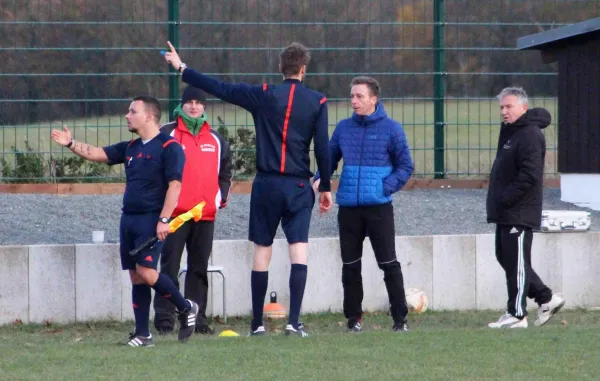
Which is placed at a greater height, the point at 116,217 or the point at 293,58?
the point at 293,58

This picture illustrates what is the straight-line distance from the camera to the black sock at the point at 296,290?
8.65m

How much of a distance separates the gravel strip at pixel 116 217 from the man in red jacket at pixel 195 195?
1.90m

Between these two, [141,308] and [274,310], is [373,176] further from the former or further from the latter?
[141,308]

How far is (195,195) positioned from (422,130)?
509cm

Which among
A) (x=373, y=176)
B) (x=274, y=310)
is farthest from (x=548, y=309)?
(x=274, y=310)

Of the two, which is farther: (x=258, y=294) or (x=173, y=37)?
(x=173, y=37)

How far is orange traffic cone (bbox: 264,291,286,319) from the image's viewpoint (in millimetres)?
10562

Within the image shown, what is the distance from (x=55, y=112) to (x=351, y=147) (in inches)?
196

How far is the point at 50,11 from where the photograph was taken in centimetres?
1336

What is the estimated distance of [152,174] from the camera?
8.23m

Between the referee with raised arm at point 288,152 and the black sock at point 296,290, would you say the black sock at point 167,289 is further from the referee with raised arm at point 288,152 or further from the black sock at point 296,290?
the black sock at point 296,290

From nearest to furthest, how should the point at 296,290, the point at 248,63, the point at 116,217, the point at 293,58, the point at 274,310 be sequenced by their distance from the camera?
the point at 293,58 < the point at 296,290 < the point at 274,310 < the point at 116,217 < the point at 248,63

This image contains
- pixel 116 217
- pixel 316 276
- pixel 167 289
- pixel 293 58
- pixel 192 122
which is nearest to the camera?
pixel 167 289

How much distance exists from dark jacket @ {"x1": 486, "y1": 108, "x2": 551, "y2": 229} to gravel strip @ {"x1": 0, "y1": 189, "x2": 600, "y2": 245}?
102 inches
